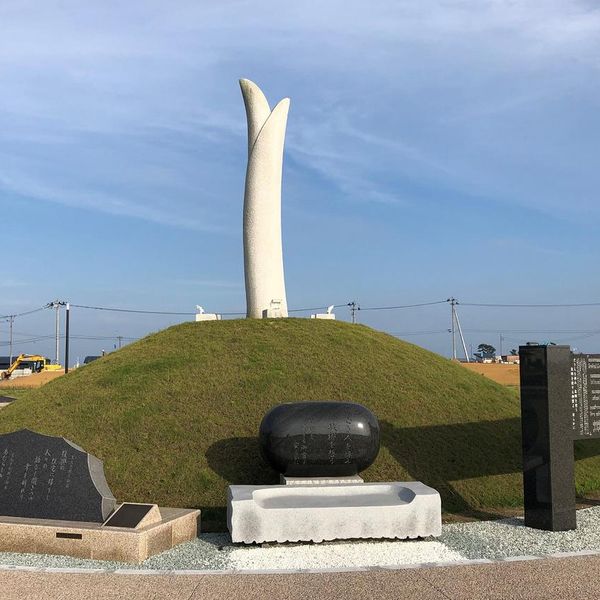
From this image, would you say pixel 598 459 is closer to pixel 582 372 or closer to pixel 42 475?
pixel 582 372

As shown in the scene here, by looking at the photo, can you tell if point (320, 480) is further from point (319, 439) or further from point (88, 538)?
point (88, 538)

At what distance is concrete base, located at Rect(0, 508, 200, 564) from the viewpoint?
27.2 ft

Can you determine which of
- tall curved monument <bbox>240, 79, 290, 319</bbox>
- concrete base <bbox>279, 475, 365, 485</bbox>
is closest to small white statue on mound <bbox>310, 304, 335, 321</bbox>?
tall curved monument <bbox>240, 79, 290, 319</bbox>

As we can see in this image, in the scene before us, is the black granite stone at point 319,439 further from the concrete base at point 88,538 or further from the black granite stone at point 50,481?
the black granite stone at point 50,481

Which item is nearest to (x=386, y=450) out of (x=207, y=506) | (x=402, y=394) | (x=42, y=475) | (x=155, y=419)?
(x=402, y=394)

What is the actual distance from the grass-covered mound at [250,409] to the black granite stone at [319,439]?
1424mm

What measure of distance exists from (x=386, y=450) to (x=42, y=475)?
21.7 feet

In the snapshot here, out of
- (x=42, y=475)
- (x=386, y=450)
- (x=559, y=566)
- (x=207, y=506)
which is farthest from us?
(x=386, y=450)

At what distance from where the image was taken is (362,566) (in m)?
8.02

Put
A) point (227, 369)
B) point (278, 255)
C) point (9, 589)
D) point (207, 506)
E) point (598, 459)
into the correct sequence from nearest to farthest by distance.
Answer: point (9, 589) → point (207, 506) → point (598, 459) → point (227, 369) → point (278, 255)

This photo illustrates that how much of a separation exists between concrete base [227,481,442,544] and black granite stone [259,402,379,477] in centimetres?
101

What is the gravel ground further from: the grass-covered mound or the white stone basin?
the grass-covered mound

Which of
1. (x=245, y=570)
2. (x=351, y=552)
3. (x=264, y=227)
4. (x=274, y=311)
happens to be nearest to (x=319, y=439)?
(x=351, y=552)

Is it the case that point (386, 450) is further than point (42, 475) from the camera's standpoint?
Yes
